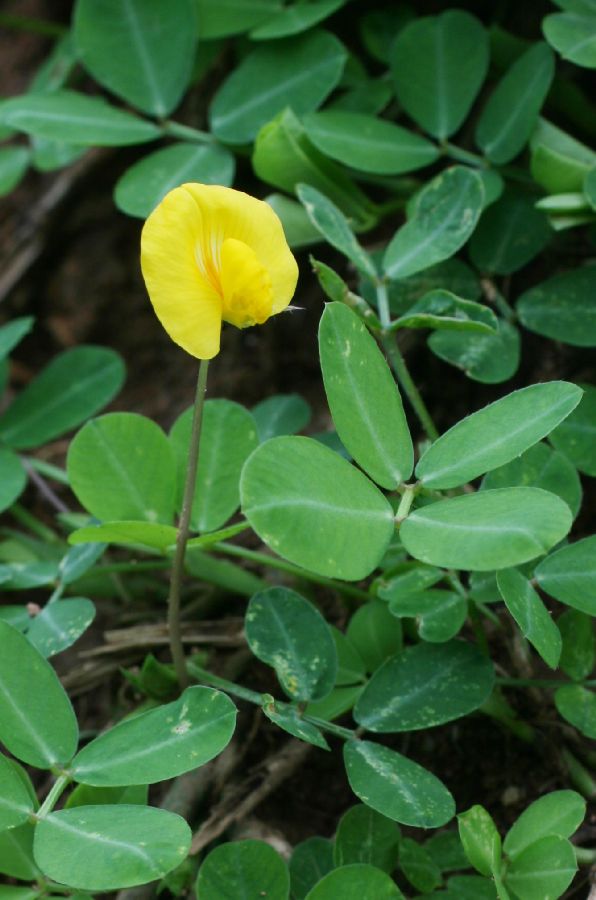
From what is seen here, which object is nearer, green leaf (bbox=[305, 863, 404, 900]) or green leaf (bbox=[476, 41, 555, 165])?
green leaf (bbox=[305, 863, 404, 900])

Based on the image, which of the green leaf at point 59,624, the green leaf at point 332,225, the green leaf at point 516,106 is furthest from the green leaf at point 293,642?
the green leaf at point 516,106

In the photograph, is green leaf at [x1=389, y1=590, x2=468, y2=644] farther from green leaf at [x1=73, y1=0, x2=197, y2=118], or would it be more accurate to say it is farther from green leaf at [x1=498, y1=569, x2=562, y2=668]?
green leaf at [x1=73, y1=0, x2=197, y2=118]

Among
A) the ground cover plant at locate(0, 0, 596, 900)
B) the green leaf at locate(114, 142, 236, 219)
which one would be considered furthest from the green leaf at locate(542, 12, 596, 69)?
the green leaf at locate(114, 142, 236, 219)

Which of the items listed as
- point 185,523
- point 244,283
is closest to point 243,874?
point 185,523

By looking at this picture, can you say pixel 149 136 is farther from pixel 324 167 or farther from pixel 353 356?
pixel 353 356

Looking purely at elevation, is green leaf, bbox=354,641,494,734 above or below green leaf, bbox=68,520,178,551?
below

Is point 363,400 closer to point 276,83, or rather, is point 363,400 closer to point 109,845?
point 109,845
